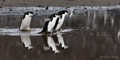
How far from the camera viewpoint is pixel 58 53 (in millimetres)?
10250

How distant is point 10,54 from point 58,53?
129 centimetres

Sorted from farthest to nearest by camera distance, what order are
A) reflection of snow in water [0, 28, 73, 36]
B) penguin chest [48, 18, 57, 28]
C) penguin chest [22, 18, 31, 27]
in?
penguin chest [22, 18, 31, 27] < penguin chest [48, 18, 57, 28] < reflection of snow in water [0, 28, 73, 36]

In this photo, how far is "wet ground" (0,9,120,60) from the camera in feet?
32.4

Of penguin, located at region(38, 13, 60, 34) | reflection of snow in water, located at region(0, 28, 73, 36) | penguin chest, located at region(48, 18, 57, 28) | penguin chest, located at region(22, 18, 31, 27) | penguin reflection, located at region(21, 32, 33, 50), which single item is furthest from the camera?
penguin chest, located at region(22, 18, 31, 27)

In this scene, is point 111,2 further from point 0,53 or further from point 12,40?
point 0,53

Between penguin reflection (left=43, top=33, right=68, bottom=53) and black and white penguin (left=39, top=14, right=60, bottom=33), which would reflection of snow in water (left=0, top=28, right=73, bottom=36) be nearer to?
black and white penguin (left=39, top=14, right=60, bottom=33)

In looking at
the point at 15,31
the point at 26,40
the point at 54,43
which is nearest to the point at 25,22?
the point at 15,31

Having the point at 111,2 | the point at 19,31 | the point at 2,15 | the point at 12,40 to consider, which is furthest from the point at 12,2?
the point at 12,40

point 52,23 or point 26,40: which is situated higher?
point 52,23

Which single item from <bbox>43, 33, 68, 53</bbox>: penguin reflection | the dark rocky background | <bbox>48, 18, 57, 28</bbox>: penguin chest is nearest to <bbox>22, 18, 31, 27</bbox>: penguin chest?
<bbox>48, 18, 57, 28</bbox>: penguin chest

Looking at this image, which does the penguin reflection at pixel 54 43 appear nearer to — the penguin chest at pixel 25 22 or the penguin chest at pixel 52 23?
the penguin chest at pixel 52 23

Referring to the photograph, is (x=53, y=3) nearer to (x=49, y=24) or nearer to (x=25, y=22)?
(x=25, y=22)

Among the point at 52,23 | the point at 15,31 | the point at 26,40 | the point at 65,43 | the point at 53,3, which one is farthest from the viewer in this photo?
the point at 53,3

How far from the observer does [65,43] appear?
11812 millimetres
